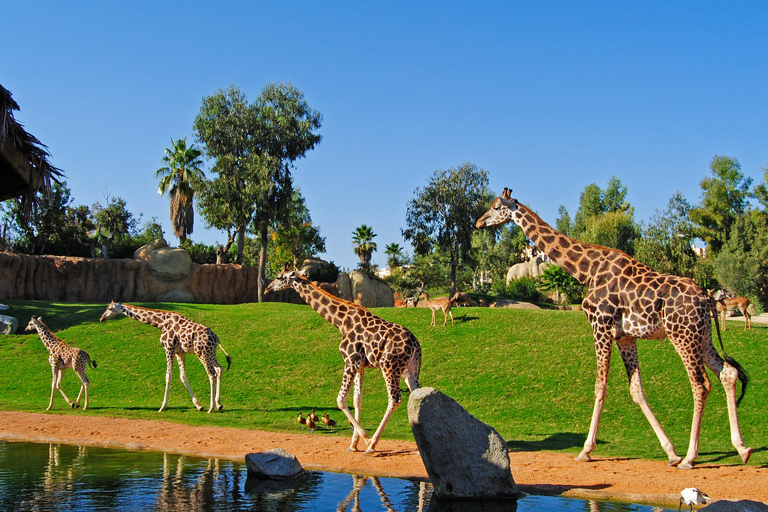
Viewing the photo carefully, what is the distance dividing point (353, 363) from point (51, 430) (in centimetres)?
767

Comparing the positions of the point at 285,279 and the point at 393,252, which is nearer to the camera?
the point at 285,279

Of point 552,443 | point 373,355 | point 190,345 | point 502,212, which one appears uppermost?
point 502,212

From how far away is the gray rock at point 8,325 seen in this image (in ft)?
87.0

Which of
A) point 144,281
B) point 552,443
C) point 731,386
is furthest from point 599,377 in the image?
point 144,281

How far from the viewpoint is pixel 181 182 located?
47781mm

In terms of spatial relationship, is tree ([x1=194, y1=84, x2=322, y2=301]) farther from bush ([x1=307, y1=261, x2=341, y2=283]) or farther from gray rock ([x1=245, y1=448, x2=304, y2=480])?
gray rock ([x1=245, y1=448, x2=304, y2=480])

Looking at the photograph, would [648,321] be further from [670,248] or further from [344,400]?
[670,248]

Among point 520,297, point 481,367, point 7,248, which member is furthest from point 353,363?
point 7,248

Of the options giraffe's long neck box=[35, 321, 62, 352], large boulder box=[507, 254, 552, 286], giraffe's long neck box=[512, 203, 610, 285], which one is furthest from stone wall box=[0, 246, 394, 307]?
giraffe's long neck box=[512, 203, 610, 285]

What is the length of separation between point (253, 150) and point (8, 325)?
21.1 m

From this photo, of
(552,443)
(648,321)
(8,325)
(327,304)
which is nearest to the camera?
(648,321)

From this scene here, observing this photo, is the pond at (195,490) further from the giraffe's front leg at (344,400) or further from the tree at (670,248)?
the tree at (670,248)

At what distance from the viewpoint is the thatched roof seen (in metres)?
7.63

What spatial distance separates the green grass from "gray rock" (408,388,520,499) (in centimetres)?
394
